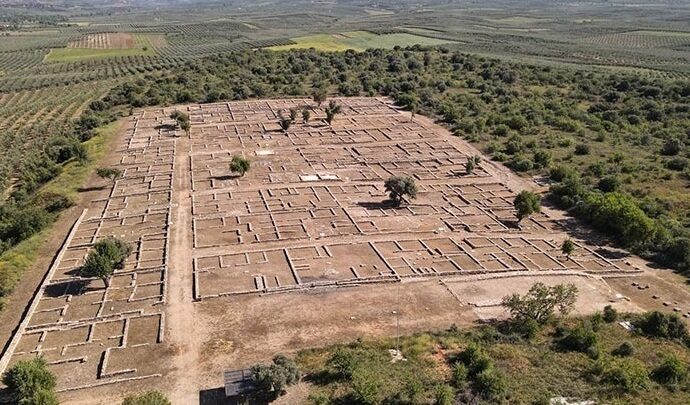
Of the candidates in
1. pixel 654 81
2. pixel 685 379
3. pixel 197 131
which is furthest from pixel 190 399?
pixel 654 81

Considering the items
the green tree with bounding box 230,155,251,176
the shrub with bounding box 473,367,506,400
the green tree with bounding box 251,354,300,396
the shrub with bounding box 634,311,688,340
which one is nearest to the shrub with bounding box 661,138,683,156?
the shrub with bounding box 634,311,688,340

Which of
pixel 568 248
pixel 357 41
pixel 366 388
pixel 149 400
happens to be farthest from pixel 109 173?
pixel 357 41

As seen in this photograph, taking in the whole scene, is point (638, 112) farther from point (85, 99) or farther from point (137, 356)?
point (85, 99)

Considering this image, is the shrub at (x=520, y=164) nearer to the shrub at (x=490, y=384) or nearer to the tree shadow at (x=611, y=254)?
the tree shadow at (x=611, y=254)

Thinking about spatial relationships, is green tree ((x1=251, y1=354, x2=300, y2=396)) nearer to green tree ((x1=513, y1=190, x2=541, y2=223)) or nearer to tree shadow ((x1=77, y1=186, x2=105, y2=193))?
green tree ((x1=513, y1=190, x2=541, y2=223))

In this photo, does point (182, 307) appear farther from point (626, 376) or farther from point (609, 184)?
point (609, 184)
